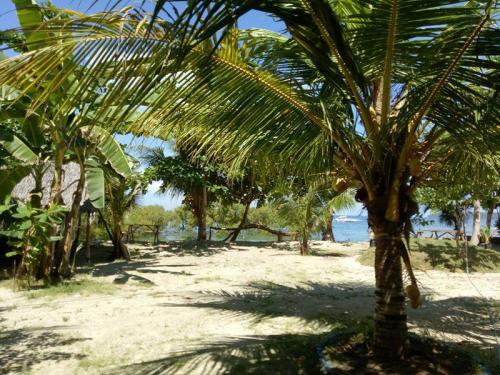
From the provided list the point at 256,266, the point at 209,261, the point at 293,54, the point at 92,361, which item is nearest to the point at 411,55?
the point at 293,54

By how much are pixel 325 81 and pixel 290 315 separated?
384cm

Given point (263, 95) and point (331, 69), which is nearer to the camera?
point (331, 69)

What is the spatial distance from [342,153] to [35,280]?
736 centimetres

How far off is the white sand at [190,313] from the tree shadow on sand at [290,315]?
0.09ft

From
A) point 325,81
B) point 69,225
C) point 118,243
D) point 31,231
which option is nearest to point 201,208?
point 118,243

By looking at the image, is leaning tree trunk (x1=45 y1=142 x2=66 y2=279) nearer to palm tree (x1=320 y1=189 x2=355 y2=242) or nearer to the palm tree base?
palm tree (x1=320 y1=189 x2=355 y2=242)

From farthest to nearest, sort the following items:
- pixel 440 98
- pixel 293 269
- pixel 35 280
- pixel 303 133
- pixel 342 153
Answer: pixel 293 269 < pixel 35 280 < pixel 342 153 < pixel 303 133 < pixel 440 98

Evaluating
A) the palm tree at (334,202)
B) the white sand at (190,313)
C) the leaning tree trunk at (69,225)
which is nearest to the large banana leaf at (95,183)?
the leaning tree trunk at (69,225)

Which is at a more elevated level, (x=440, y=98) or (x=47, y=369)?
(x=440, y=98)

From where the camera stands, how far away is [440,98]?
324 cm

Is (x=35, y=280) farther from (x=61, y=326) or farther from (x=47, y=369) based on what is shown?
A: (x=47, y=369)

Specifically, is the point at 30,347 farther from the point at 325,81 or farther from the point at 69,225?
the point at 69,225

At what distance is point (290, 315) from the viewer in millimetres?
6117

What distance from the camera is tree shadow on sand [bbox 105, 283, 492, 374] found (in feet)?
13.1
